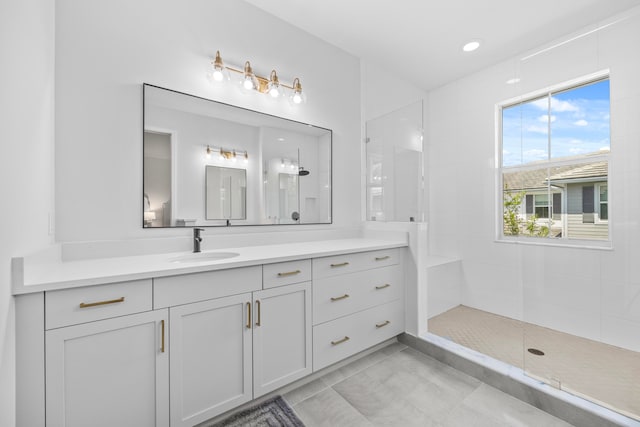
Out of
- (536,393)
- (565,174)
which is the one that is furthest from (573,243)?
(536,393)

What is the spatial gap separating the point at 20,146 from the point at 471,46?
3.23 meters

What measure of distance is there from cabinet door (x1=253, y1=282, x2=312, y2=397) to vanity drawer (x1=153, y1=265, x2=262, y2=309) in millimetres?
100

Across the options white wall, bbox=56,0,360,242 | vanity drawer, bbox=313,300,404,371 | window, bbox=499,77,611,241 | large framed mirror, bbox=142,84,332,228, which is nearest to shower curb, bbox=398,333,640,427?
vanity drawer, bbox=313,300,404,371

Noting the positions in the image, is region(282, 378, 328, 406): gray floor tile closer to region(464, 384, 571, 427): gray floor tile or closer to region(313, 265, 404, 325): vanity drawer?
region(313, 265, 404, 325): vanity drawer

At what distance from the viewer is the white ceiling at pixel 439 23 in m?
2.05

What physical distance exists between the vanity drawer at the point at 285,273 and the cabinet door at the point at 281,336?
1.3 inches

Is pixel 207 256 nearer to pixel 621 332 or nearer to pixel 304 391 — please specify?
pixel 304 391

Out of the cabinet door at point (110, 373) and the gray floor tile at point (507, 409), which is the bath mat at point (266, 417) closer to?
the cabinet door at point (110, 373)

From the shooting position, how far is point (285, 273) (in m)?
1.55

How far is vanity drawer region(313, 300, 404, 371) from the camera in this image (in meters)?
1.71

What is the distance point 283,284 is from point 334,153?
1.45 meters

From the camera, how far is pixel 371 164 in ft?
8.79

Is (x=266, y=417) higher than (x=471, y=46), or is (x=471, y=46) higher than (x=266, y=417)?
(x=471, y=46)

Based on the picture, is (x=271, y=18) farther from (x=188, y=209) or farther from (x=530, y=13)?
(x=530, y=13)
